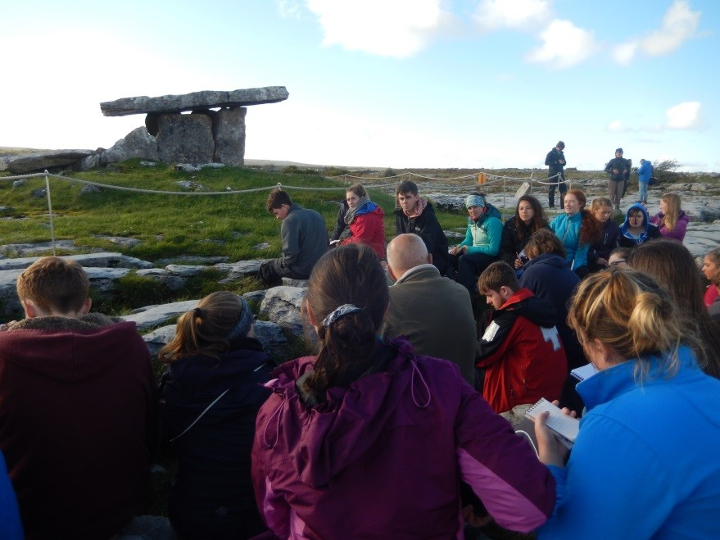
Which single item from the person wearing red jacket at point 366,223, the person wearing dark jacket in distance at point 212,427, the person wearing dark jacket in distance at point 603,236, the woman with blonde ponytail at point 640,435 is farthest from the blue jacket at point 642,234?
the woman with blonde ponytail at point 640,435

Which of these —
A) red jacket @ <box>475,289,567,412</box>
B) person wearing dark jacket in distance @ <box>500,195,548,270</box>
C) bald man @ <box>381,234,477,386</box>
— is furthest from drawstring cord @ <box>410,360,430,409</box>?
person wearing dark jacket in distance @ <box>500,195,548,270</box>

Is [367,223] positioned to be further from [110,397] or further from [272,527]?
[272,527]

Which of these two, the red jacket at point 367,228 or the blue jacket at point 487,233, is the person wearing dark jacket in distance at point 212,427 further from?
the blue jacket at point 487,233

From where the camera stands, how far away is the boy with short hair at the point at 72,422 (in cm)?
260

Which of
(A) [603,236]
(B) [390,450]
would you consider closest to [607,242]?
(A) [603,236]

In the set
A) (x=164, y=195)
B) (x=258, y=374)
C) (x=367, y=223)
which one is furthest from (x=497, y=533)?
(x=164, y=195)

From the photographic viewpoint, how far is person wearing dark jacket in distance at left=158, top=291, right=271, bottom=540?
285 centimetres

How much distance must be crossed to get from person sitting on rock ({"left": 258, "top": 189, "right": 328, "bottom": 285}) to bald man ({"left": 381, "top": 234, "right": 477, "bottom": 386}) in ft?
11.0

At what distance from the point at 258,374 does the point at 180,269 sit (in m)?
4.65

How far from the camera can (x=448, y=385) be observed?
5.72 ft

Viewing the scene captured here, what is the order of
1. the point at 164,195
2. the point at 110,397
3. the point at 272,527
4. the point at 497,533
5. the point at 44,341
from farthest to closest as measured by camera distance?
1. the point at 164,195
2. the point at 497,533
3. the point at 110,397
4. the point at 44,341
5. the point at 272,527

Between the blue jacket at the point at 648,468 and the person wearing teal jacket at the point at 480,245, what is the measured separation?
19.2 ft

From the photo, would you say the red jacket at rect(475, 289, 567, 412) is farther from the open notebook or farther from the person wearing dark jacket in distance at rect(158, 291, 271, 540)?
the open notebook

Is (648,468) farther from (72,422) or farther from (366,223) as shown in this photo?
(366,223)
